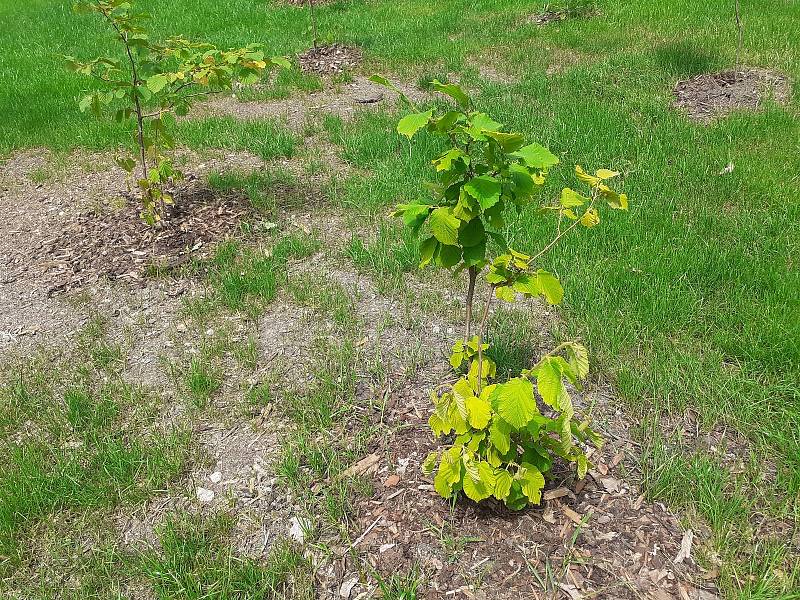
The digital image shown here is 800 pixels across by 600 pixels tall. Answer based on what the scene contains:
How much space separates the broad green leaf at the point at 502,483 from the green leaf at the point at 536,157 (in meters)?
1.07

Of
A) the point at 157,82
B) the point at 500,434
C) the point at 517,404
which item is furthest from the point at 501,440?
the point at 157,82

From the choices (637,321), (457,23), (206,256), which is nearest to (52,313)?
(206,256)

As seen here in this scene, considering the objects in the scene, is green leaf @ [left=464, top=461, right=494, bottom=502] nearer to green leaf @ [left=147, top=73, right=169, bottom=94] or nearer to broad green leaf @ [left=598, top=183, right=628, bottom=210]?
broad green leaf @ [left=598, top=183, right=628, bottom=210]

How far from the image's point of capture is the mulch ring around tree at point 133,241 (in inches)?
172

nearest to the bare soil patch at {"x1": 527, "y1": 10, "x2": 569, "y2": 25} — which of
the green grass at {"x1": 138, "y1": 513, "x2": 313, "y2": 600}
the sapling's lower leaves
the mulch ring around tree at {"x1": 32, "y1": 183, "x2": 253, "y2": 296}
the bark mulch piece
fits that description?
the bark mulch piece

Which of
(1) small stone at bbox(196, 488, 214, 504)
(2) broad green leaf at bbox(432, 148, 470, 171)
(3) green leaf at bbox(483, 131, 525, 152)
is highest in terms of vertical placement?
(3) green leaf at bbox(483, 131, 525, 152)

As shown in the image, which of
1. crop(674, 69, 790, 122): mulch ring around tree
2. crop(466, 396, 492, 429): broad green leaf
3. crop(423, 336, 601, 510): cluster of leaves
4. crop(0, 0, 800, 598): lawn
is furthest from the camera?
crop(674, 69, 790, 122): mulch ring around tree

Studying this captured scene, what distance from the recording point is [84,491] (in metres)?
2.77

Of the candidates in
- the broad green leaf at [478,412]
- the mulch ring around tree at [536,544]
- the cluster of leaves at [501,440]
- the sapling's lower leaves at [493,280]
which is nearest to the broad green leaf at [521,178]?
the sapling's lower leaves at [493,280]

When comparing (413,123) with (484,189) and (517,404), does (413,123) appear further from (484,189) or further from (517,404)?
(517,404)

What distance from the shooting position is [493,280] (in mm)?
2207

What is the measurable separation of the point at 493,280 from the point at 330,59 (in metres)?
7.18

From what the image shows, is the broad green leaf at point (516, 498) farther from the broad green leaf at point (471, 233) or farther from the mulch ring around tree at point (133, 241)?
the mulch ring around tree at point (133, 241)

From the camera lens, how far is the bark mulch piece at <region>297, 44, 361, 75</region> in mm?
Result: 8266
